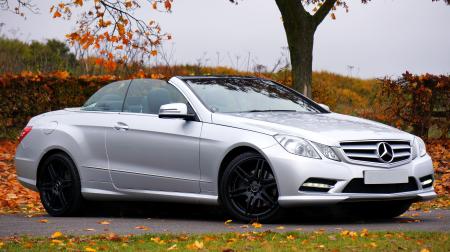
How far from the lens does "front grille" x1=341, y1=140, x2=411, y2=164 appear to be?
9.18 m

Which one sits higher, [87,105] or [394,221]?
[87,105]

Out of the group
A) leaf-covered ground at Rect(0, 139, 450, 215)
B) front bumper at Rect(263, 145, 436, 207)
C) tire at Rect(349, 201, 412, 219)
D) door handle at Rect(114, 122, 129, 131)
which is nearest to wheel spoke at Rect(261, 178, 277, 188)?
front bumper at Rect(263, 145, 436, 207)

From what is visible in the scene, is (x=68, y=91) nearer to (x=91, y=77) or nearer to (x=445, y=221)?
(x=91, y=77)

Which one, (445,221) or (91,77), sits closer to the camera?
(445,221)

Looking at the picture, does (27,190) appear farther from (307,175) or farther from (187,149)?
(307,175)

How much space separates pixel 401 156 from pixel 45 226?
393 cm

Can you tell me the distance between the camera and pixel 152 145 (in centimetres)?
1034

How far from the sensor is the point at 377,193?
30.5 feet

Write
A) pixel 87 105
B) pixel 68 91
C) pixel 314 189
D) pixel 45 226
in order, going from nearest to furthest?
pixel 314 189, pixel 45 226, pixel 87 105, pixel 68 91

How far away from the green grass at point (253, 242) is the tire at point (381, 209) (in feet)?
6.73

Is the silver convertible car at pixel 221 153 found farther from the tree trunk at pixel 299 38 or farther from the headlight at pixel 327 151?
the tree trunk at pixel 299 38

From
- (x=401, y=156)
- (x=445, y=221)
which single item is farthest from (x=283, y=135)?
(x=445, y=221)

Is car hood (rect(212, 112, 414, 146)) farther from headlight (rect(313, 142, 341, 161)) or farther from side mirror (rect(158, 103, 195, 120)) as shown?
side mirror (rect(158, 103, 195, 120))

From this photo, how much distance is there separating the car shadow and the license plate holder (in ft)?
2.60
